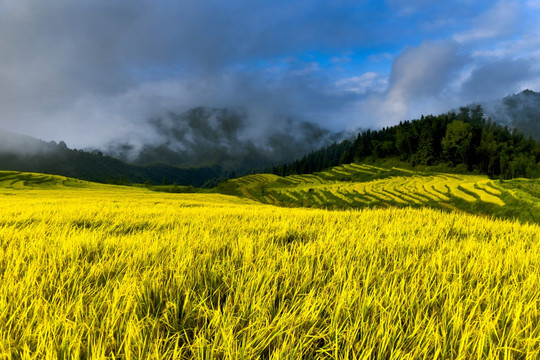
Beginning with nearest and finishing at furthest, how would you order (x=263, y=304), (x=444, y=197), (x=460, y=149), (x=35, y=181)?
(x=263, y=304) < (x=444, y=197) < (x=35, y=181) < (x=460, y=149)

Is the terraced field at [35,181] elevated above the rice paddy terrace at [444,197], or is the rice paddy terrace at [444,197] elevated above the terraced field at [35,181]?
the terraced field at [35,181]

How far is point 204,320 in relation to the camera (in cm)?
150

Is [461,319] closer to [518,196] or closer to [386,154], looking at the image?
[518,196]

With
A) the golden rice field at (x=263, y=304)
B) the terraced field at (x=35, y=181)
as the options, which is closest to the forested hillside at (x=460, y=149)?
the golden rice field at (x=263, y=304)

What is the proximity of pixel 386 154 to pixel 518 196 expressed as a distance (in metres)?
98.8

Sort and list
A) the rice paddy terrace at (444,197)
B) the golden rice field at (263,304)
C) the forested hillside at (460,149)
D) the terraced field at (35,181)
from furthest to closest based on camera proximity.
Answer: the forested hillside at (460,149) → the terraced field at (35,181) → the rice paddy terrace at (444,197) → the golden rice field at (263,304)

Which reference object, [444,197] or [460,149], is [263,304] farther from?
[460,149]

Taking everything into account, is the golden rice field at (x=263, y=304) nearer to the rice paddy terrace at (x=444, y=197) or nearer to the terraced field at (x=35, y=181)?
the rice paddy terrace at (x=444, y=197)

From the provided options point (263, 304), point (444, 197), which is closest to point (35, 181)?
point (263, 304)

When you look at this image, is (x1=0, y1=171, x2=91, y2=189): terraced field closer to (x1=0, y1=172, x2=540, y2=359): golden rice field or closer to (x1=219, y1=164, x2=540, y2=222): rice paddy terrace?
(x1=219, y1=164, x2=540, y2=222): rice paddy terrace

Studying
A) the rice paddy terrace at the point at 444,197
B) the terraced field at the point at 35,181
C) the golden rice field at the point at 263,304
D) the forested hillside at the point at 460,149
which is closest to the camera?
the golden rice field at the point at 263,304

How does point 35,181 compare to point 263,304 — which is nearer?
point 263,304

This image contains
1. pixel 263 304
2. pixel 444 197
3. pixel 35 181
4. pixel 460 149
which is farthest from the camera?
pixel 460 149

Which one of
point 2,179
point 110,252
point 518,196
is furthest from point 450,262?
point 2,179
